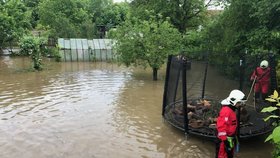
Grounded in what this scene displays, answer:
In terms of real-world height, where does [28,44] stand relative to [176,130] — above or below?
above

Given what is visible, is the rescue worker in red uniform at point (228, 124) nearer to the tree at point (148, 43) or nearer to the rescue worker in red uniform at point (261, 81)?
the rescue worker in red uniform at point (261, 81)

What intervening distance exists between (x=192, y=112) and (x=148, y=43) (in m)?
8.07

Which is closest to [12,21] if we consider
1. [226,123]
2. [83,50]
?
[83,50]

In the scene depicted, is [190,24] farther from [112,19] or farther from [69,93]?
[112,19]

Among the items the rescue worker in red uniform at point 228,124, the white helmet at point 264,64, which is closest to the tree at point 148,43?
the white helmet at point 264,64

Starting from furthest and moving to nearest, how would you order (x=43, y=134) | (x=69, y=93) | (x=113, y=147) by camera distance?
1. (x=69, y=93)
2. (x=43, y=134)
3. (x=113, y=147)

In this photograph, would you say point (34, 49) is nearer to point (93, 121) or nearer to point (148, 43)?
point (148, 43)

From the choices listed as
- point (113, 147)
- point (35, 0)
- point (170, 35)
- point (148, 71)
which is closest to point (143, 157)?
point (113, 147)

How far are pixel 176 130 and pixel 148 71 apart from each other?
12131 mm

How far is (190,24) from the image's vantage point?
26.1m

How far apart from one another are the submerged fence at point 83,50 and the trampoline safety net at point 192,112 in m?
16.1

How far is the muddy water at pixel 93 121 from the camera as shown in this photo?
349 inches

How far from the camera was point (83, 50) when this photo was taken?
27266 mm

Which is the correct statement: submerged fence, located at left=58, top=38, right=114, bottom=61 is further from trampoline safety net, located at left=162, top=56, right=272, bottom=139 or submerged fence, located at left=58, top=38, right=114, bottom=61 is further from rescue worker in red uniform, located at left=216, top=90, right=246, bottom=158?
rescue worker in red uniform, located at left=216, top=90, right=246, bottom=158
